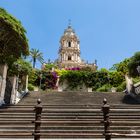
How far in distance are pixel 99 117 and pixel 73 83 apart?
31.9 metres

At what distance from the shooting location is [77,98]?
21.6 meters

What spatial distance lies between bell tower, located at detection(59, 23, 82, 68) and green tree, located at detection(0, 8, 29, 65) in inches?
2068

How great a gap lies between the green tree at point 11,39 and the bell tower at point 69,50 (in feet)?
172

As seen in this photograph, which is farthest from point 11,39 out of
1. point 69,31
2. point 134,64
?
point 69,31

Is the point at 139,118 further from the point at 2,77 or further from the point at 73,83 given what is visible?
the point at 73,83

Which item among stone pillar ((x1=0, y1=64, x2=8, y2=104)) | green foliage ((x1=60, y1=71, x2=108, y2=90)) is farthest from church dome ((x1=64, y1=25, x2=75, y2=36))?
stone pillar ((x1=0, y1=64, x2=8, y2=104))

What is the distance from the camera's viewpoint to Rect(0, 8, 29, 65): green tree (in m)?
19.4

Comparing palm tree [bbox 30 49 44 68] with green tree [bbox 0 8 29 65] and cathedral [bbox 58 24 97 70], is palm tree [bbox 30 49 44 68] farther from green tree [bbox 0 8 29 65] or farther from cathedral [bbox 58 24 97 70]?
green tree [bbox 0 8 29 65]

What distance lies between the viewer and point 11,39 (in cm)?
2020

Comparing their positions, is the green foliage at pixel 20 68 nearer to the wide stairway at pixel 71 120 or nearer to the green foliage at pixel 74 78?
the wide stairway at pixel 71 120

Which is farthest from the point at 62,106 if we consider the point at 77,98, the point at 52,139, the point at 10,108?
the point at 52,139

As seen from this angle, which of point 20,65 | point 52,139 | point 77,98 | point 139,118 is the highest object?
point 20,65

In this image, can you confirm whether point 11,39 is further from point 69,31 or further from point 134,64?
point 69,31

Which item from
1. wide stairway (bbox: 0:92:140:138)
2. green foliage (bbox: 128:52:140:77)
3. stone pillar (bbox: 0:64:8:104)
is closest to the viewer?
wide stairway (bbox: 0:92:140:138)
